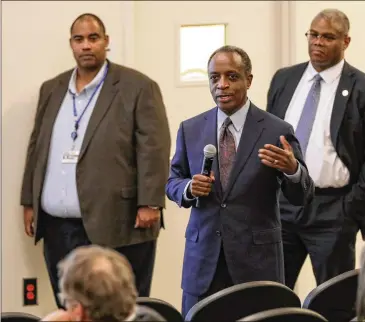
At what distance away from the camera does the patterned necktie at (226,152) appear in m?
3.03

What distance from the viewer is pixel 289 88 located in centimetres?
385

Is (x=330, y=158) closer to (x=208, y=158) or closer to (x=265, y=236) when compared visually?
(x=265, y=236)

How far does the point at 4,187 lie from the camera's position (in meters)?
4.41

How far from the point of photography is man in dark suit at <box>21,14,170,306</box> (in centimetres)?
400

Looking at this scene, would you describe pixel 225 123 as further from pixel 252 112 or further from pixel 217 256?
pixel 217 256

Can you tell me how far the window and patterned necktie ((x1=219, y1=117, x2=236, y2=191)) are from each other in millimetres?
1638

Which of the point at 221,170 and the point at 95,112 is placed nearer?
the point at 221,170

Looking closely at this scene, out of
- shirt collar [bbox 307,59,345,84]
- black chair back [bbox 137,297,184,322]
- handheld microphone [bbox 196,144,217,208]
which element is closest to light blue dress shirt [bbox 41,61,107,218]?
shirt collar [bbox 307,59,345,84]

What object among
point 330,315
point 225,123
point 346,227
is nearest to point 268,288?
point 330,315

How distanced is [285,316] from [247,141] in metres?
1.06

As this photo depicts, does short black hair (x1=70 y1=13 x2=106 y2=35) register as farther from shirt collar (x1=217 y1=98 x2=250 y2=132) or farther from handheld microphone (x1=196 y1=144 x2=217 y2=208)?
handheld microphone (x1=196 y1=144 x2=217 y2=208)

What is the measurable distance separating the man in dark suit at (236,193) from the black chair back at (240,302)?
51cm

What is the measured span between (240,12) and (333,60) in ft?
3.53

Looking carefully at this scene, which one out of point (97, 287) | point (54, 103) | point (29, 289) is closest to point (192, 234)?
point (97, 287)
